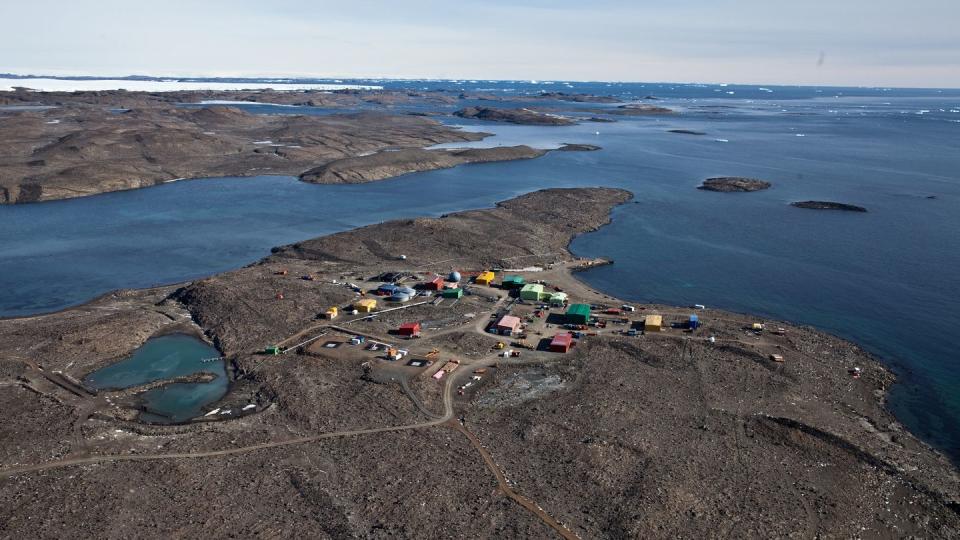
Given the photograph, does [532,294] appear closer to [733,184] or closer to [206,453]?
[206,453]

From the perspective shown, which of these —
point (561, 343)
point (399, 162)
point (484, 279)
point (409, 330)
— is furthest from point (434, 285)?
point (399, 162)

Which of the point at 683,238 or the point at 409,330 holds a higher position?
the point at 409,330

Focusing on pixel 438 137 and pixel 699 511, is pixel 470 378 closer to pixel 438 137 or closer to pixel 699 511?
pixel 699 511

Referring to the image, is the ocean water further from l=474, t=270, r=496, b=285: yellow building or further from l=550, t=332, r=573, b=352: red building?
l=550, t=332, r=573, b=352: red building

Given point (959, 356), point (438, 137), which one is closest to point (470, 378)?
point (959, 356)

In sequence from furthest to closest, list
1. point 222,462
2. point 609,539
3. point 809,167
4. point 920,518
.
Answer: point 809,167, point 222,462, point 920,518, point 609,539
